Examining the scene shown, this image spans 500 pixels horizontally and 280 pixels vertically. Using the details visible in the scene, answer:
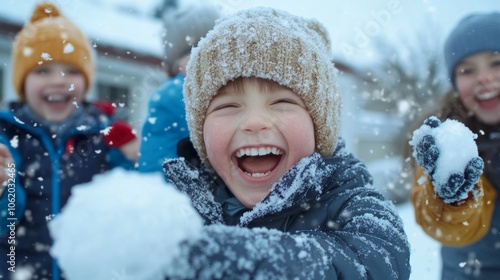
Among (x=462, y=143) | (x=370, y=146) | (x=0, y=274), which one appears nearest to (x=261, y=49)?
(x=462, y=143)

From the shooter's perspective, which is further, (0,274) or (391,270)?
(0,274)

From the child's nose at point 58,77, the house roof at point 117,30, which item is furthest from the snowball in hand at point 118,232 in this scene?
the house roof at point 117,30

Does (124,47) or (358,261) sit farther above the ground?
(124,47)

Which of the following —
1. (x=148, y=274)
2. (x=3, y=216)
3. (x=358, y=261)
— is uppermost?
(x=3, y=216)

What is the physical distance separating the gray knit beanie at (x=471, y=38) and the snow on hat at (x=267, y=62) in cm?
65

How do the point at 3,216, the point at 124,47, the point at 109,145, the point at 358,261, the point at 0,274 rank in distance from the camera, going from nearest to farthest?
the point at 358,261 < the point at 3,216 < the point at 0,274 < the point at 109,145 < the point at 124,47

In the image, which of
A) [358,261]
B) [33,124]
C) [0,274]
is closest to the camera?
[358,261]

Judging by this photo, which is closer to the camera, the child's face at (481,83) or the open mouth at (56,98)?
the child's face at (481,83)

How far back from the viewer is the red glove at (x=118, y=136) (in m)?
1.82

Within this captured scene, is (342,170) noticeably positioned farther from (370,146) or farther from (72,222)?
(370,146)

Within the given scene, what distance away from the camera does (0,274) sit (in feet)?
5.11

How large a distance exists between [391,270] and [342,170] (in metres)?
0.30

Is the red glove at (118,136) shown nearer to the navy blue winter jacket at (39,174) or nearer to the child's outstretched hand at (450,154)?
the navy blue winter jacket at (39,174)

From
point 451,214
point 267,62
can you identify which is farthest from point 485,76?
point 267,62
